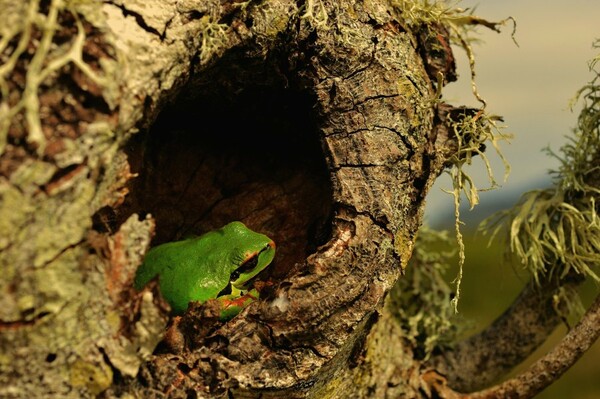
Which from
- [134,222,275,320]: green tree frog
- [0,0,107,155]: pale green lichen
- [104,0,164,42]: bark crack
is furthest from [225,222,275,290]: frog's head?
[0,0,107,155]: pale green lichen

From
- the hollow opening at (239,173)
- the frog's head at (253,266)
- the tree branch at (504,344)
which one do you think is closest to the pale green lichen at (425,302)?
the tree branch at (504,344)

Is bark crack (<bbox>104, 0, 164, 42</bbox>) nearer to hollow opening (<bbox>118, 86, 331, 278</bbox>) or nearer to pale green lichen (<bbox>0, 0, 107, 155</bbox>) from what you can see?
pale green lichen (<bbox>0, 0, 107, 155</bbox>)

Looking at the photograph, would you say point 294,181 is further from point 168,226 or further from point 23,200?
point 23,200

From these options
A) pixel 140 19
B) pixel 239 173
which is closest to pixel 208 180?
pixel 239 173

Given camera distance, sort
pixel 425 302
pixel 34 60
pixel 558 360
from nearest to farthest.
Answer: pixel 34 60
pixel 558 360
pixel 425 302

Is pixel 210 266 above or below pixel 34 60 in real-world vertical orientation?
below

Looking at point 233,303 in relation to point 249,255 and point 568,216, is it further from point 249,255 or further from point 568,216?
point 568,216
